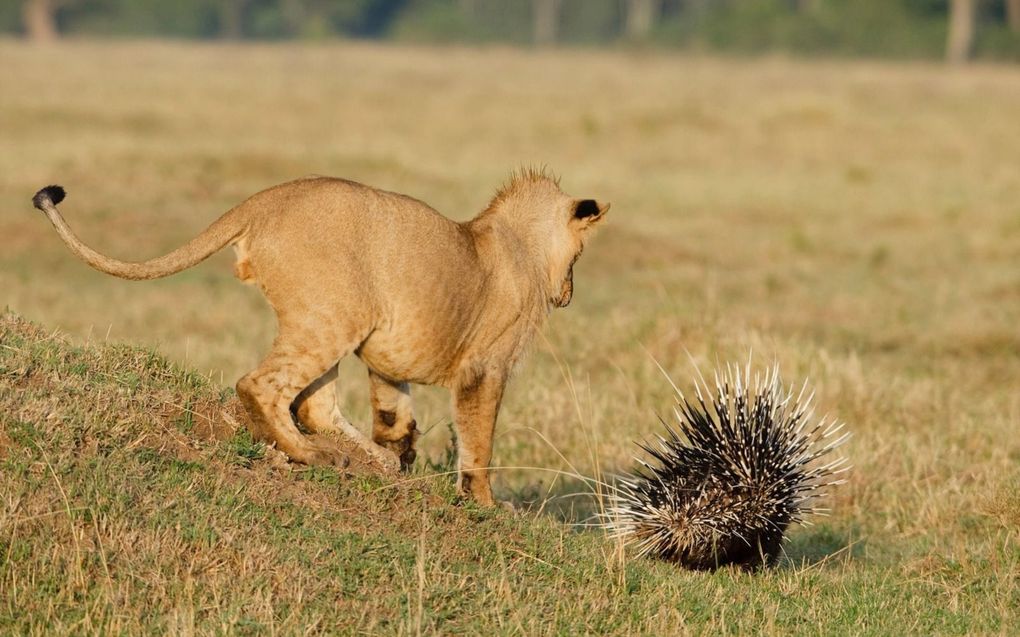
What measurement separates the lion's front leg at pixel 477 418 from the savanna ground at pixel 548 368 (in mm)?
168

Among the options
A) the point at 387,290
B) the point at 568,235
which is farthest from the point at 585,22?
the point at 387,290

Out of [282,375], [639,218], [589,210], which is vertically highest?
[589,210]

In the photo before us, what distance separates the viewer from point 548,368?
36.3 feet

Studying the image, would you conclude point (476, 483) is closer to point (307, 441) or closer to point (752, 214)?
point (307, 441)

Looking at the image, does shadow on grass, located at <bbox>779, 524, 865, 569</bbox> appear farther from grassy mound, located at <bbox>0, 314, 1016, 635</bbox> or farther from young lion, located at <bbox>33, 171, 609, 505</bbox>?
young lion, located at <bbox>33, 171, 609, 505</bbox>

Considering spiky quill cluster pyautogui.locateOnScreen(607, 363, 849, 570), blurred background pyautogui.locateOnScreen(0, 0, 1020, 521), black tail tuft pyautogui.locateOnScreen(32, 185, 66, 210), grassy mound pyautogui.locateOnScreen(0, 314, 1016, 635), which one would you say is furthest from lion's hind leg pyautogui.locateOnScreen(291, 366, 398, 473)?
black tail tuft pyautogui.locateOnScreen(32, 185, 66, 210)

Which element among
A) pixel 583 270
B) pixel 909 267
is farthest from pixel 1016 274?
pixel 583 270

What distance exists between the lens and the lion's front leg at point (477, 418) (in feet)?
19.3

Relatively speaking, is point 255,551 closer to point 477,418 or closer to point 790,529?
point 477,418

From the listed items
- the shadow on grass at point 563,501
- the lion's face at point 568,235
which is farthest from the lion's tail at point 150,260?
the shadow on grass at point 563,501

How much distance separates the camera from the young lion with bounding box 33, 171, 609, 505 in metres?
5.41

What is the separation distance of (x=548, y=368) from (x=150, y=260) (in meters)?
5.97

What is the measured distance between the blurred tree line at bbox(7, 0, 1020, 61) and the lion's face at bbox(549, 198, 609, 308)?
61622 millimetres

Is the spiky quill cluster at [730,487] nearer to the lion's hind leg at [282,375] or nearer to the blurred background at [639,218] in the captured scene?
the blurred background at [639,218]
